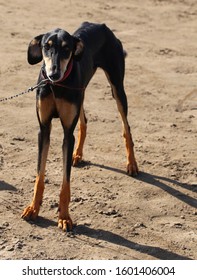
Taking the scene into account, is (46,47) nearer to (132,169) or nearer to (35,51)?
(35,51)

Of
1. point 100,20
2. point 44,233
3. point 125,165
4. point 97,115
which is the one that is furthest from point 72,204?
point 100,20

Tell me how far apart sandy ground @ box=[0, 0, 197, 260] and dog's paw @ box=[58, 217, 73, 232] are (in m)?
0.05

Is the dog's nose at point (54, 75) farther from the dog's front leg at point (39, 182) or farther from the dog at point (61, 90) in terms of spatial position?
the dog's front leg at point (39, 182)

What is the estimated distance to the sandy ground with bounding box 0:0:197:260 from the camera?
646cm

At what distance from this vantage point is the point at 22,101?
9.51 meters

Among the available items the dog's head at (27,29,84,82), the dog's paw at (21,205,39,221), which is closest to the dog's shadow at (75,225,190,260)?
the dog's paw at (21,205,39,221)

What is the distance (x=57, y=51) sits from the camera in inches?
240

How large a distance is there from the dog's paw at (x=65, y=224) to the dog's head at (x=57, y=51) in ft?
4.72

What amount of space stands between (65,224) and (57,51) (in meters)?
1.67

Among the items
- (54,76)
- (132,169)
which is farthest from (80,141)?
(54,76)

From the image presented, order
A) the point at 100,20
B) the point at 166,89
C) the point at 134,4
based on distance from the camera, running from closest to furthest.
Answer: the point at 166,89 < the point at 100,20 < the point at 134,4

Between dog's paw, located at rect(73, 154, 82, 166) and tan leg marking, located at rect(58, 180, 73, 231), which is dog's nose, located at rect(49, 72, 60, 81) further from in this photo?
dog's paw, located at rect(73, 154, 82, 166)

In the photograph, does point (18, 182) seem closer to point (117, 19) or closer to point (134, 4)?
point (117, 19)

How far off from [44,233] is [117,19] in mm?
7696
